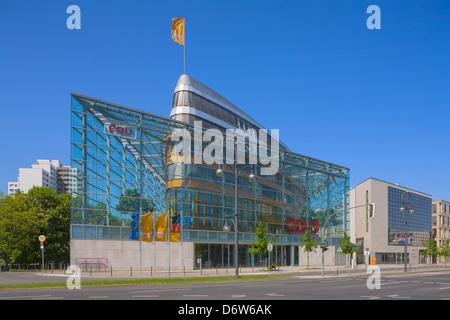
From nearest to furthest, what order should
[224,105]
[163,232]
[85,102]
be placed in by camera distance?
1. [163,232]
2. [85,102]
3. [224,105]

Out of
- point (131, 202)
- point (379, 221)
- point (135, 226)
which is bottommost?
point (379, 221)

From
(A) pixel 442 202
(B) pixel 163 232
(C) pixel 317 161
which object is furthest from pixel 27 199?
(A) pixel 442 202

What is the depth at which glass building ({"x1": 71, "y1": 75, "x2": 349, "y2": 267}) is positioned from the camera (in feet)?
153

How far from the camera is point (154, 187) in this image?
50.9 meters

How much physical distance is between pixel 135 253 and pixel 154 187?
23.7 feet

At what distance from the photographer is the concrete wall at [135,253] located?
45.5 m

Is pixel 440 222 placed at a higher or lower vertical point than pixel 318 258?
higher

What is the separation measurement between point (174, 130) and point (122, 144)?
21.4ft

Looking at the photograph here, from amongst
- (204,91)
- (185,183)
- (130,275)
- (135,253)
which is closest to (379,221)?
(204,91)

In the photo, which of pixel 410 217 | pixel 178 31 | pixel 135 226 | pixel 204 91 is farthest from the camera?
pixel 410 217

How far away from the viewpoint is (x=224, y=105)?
7294 centimetres

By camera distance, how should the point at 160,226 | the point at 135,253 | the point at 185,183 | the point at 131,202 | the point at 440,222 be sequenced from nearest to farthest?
the point at 160,226
the point at 135,253
the point at 131,202
the point at 185,183
the point at 440,222

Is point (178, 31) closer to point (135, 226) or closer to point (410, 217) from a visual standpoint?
point (135, 226)
